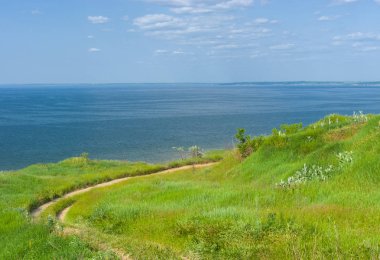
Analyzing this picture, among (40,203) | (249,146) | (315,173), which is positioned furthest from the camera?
(249,146)

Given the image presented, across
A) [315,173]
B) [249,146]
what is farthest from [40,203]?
[315,173]

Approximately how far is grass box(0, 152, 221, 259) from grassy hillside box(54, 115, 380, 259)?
923 millimetres

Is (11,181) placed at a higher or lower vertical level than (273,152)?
lower

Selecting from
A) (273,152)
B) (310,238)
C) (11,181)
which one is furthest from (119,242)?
(11,181)

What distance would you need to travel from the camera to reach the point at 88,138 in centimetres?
9238

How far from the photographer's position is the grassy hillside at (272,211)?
31.3 ft

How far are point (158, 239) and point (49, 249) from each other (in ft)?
9.75

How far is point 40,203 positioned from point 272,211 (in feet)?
53.3

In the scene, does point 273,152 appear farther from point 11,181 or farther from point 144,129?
point 144,129

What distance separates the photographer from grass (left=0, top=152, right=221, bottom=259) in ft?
35.8

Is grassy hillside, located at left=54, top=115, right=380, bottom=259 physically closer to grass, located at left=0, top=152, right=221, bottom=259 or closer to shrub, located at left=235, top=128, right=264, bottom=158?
grass, located at left=0, top=152, right=221, bottom=259

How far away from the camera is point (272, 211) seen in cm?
1163

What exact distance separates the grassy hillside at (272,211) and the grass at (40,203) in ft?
3.03

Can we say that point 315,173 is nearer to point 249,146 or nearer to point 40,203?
point 249,146
